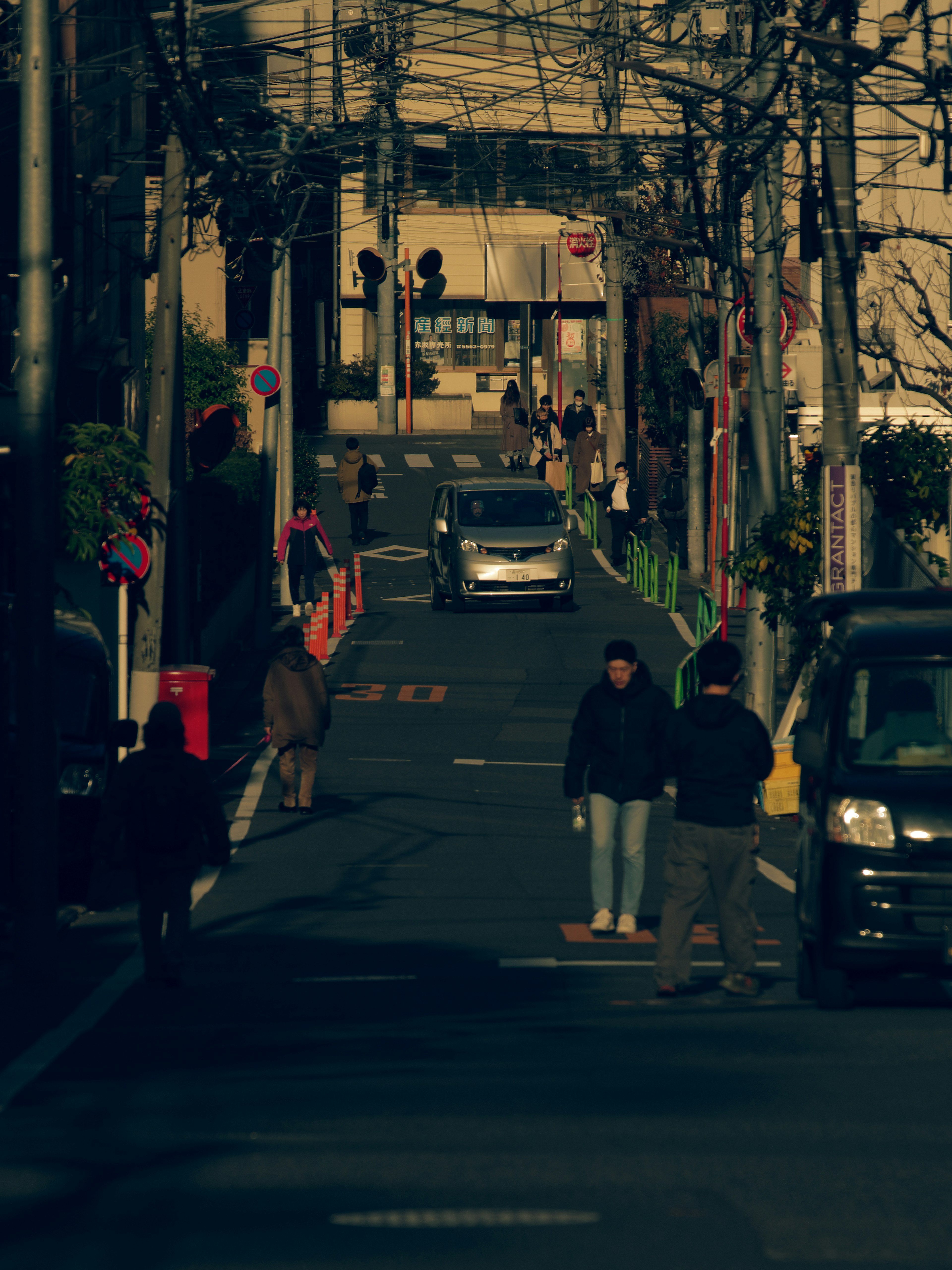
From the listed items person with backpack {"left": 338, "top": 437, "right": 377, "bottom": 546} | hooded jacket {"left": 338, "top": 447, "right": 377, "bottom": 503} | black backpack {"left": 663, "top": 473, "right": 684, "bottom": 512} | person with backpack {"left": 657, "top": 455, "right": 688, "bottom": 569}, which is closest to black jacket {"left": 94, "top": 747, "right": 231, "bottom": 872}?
person with backpack {"left": 657, "top": 455, "right": 688, "bottom": 569}

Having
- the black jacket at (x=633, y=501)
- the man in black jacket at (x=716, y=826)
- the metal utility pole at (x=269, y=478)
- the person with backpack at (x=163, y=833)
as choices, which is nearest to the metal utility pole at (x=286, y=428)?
the metal utility pole at (x=269, y=478)

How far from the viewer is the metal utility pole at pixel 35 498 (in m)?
10.1

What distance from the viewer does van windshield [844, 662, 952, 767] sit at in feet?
27.1

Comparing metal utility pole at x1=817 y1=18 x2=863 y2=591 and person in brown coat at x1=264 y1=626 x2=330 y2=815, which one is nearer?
metal utility pole at x1=817 y1=18 x2=863 y2=591

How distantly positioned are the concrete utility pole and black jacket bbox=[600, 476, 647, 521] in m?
14.4

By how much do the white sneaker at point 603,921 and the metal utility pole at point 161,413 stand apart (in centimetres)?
639

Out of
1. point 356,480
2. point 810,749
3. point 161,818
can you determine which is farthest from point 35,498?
point 356,480

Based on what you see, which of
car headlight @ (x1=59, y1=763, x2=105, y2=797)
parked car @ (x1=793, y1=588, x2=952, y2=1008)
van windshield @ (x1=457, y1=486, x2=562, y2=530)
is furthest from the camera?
van windshield @ (x1=457, y1=486, x2=562, y2=530)

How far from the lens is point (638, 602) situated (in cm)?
3067

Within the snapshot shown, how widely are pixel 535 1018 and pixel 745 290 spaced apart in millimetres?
12353

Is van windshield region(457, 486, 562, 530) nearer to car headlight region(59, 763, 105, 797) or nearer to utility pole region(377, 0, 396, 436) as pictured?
car headlight region(59, 763, 105, 797)

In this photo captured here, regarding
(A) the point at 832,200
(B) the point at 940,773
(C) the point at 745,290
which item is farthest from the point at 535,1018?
(C) the point at 745,290

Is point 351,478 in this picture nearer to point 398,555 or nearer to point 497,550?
point 398,555

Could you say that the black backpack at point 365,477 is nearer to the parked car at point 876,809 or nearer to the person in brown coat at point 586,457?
the person in brown coat at point 586,457
